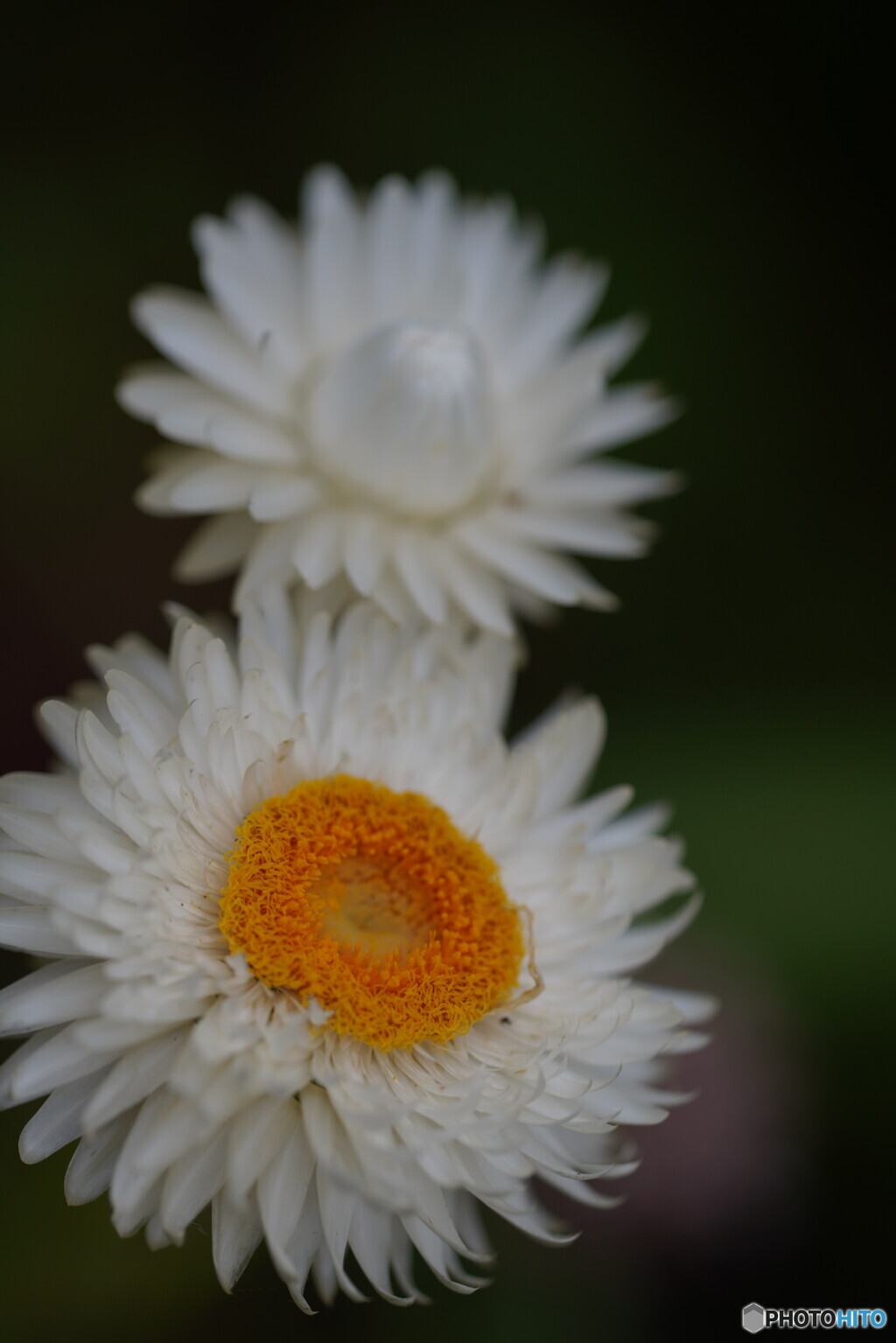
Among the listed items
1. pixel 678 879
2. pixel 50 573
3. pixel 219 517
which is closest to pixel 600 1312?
pixel 678 879

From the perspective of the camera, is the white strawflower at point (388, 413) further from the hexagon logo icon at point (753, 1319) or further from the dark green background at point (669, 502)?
the hexagon logo icon at point (753, 1319)

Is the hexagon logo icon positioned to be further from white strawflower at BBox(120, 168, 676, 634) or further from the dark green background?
white strawflower at BBox(120, 168, 676, 634)

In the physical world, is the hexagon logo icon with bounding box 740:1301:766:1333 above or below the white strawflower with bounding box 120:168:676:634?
below

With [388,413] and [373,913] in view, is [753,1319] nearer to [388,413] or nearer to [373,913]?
[373,913]

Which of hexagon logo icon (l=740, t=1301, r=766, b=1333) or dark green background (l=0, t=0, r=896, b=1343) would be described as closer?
hexagon logo icon (l=740, t=1301, r=766, b=1333)

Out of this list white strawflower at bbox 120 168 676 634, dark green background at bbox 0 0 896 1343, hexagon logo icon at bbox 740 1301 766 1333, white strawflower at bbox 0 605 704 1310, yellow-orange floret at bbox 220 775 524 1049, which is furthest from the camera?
dark green background at bbox 0 0 896 1343

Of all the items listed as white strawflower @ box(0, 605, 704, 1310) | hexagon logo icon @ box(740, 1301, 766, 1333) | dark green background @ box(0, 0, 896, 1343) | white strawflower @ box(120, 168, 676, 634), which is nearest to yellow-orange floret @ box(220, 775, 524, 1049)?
white strawflower @ box(0, 605, 704, 1310)
